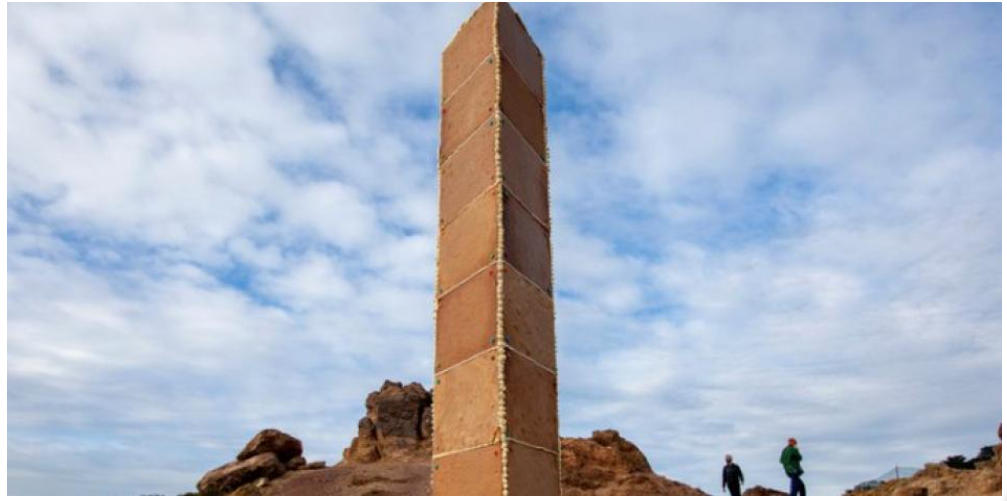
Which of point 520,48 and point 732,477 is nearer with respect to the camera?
point 520,48

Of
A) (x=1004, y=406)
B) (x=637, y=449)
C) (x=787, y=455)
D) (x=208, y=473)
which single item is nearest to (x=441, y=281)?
(x=1004, y=406)

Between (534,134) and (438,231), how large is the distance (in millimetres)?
1965

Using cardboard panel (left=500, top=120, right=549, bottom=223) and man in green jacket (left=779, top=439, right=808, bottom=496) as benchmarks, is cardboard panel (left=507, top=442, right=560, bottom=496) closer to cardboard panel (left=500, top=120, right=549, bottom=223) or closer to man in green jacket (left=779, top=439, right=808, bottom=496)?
cardboard panel (left=500, top=120, right=549, bottom=223)

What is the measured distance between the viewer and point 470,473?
817 cm

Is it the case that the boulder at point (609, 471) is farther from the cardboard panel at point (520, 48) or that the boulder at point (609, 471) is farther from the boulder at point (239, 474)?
the cardboard panel at point (520, 48)

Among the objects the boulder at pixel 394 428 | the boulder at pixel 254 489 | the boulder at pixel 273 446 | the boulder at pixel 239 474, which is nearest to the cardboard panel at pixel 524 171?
the boulder at pixel 254 489

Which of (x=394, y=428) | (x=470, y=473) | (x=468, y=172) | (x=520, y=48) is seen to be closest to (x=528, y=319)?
(x=470, y=473)

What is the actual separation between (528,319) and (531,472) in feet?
5.86

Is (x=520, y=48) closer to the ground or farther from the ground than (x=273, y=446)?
farther from the ground

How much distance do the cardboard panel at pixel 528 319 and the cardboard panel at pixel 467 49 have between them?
336 centimetres

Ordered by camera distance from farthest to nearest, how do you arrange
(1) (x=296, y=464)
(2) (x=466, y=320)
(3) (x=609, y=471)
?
(1) (x=296, y=464), (3) (x=609, y=471), (2) (x=466, y=320)

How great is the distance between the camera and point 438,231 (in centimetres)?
1020

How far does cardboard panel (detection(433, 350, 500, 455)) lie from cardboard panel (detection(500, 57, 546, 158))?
3.42 metres

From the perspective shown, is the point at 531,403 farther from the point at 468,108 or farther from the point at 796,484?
the point at 796,484
